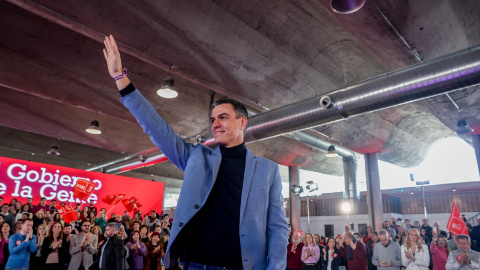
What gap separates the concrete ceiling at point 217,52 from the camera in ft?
17.2

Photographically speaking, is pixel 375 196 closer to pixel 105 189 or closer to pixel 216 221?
pixel 105 189

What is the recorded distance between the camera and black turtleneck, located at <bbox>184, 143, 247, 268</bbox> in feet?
4.02

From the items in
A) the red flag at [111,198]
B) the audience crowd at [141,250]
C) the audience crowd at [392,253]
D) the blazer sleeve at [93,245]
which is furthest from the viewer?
the red flag at [111,198]

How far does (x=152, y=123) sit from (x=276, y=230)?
67 cm

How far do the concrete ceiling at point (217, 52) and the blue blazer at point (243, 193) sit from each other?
170 inches

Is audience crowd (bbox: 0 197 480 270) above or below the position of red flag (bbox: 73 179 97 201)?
below

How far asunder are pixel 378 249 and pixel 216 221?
19.4 ft

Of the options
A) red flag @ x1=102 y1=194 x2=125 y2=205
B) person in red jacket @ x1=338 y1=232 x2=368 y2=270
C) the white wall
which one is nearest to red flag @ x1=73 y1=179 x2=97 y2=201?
red flag @ x1=102 y1=194 x2=125 y2=205

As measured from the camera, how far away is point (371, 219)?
11914 millimetres

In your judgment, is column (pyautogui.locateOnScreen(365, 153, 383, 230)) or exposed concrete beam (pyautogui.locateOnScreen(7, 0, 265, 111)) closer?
exposed concrete beam (pyautogui.locateOnScreen(7, 0, 265, 111))

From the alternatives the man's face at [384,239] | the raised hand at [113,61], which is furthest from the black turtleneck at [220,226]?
the man's face at [384,239]

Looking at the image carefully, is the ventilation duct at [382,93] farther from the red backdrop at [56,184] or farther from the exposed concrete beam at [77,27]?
the red backdrop at [56,184]

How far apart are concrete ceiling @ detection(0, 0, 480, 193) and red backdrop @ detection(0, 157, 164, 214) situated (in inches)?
58.8

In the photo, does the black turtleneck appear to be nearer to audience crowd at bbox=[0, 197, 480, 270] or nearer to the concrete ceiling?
the concrete ceiling
